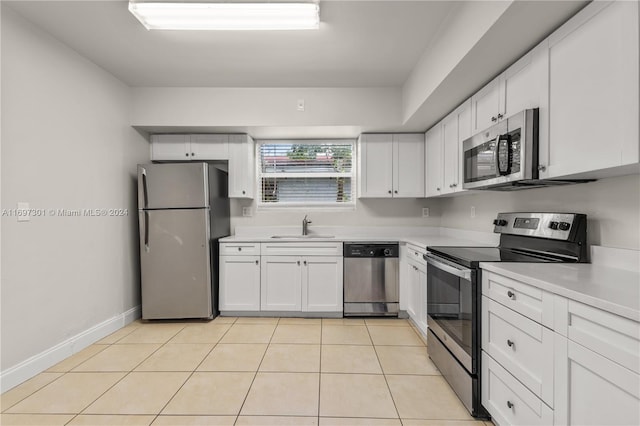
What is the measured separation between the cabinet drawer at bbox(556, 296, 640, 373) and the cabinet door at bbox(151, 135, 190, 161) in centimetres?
370

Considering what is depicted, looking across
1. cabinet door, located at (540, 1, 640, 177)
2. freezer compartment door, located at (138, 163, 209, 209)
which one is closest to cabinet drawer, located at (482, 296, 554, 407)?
cabinet door, located at (540, 1, 640, 177)

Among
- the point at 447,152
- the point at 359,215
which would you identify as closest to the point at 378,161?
the point at 359,215

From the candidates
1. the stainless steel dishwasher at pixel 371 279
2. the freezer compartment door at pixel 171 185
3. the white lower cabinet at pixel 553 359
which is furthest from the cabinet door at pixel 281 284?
the white lower cabinet at pixel 553 359

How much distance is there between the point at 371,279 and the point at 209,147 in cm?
244

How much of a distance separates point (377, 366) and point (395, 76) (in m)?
2.64

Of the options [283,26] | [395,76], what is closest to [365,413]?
[283,26]

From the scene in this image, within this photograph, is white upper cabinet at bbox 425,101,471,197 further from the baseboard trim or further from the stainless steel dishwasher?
the baseboard trim

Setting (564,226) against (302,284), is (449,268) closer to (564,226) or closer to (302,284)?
(564,226)

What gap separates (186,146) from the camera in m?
3.65

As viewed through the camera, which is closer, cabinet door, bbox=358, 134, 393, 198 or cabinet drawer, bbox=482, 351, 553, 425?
cabinet drawer, bbox=482, 351, 553, 425

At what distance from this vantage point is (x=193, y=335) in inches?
116

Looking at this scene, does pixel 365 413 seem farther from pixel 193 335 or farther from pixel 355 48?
pixel 355 48

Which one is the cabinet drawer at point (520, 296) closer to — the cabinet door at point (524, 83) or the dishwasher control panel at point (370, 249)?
the cabinet door at point (524, 83)

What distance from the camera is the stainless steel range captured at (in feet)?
5.67
